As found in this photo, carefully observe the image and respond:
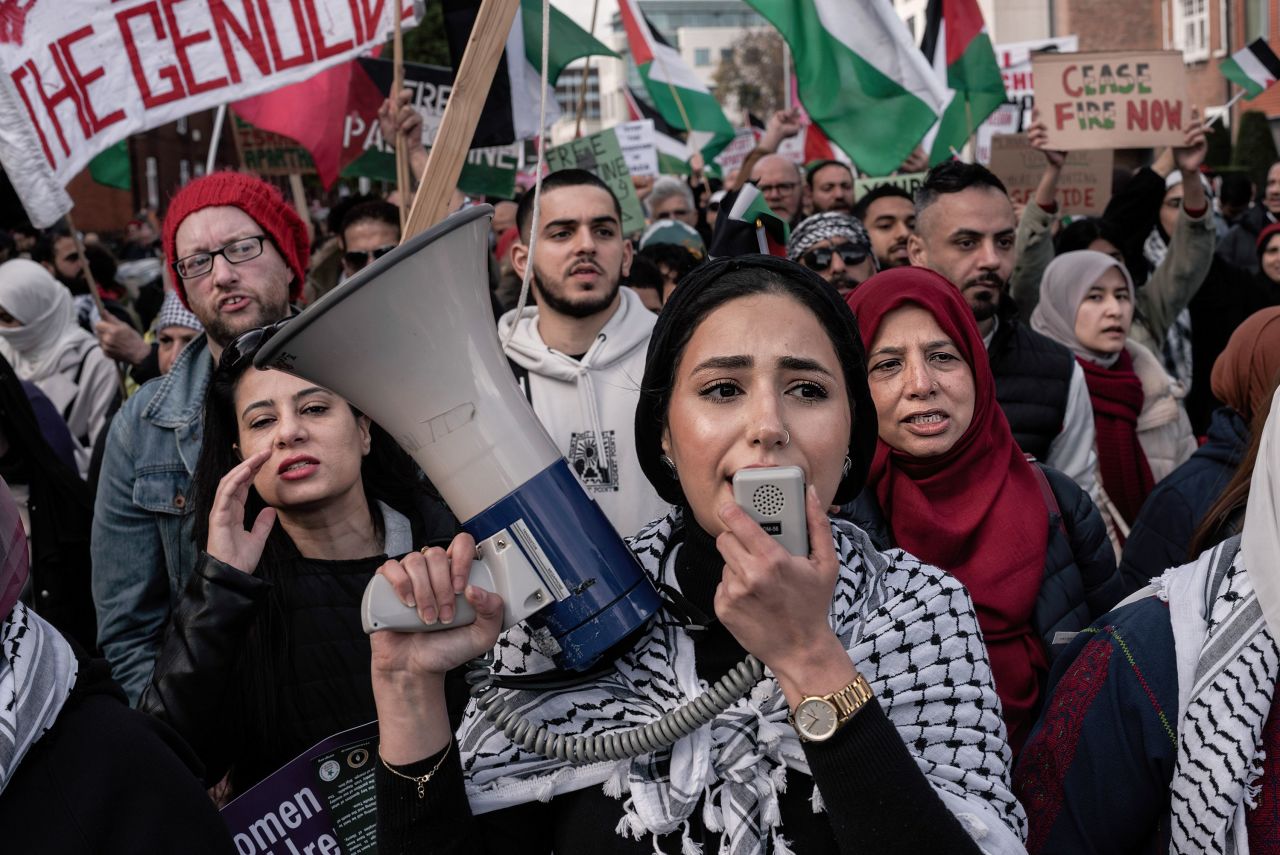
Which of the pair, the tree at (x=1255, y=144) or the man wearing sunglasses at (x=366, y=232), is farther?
the tree at (x=1255, y=144)

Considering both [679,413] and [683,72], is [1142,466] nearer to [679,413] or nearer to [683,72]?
[679,413]

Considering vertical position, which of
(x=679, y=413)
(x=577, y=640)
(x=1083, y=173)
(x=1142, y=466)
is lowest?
(x=1142, y=466)

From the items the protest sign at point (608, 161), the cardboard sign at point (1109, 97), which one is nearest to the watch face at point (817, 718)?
the protest sign at point (608, 161)

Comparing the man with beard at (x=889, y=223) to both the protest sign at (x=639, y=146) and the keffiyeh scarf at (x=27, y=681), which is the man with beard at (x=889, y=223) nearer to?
the protest sign at (x=639, y=146)

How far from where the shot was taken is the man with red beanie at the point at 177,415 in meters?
3.17

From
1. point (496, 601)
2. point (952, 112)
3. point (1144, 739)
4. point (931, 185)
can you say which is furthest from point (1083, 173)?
point (496, 601)

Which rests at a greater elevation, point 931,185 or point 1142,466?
point 931,185

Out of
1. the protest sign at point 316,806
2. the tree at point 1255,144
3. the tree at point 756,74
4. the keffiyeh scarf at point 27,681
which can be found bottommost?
the tree at point 1255,144

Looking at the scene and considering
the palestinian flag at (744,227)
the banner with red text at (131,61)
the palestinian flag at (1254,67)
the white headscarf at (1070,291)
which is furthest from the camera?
the palestinian flag at (1254,67)

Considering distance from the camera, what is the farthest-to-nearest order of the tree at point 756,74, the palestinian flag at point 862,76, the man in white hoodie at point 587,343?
the tree at point 756,74
the palestinian flag at point 862,76
the man in white hoodie at point 587,343

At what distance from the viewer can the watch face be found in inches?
58.7

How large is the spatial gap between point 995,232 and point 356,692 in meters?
2.90

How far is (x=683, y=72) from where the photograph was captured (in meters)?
10.2

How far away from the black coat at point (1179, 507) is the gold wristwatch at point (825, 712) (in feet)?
5.99
